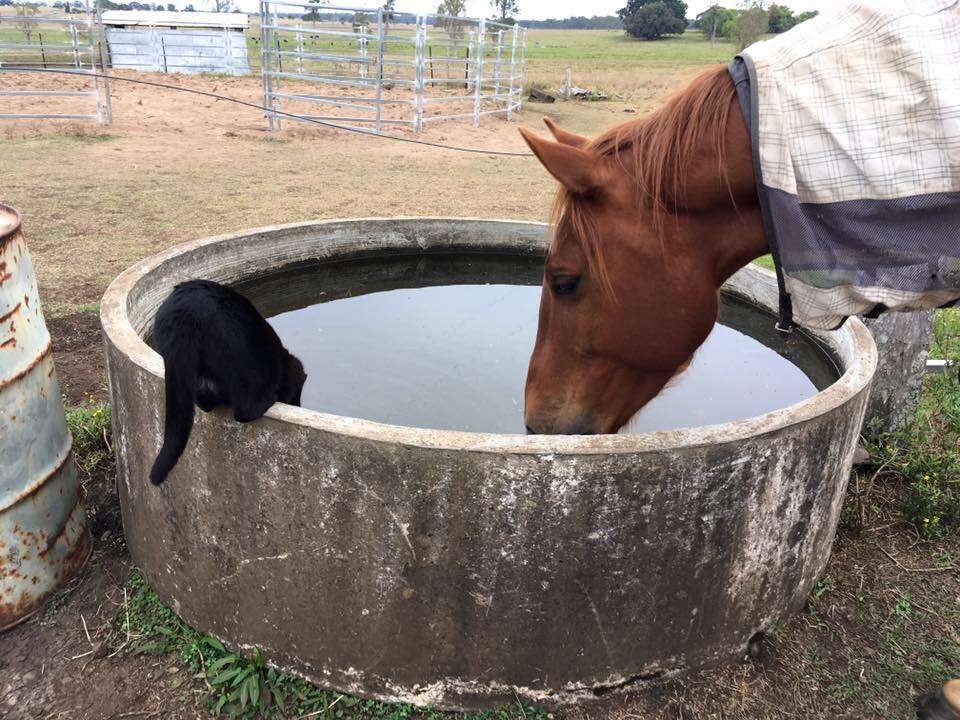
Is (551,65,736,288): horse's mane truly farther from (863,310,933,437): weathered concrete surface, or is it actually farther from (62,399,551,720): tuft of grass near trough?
(863,310,933,437): weathered concrete surface

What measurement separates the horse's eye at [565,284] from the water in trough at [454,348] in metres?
1.10

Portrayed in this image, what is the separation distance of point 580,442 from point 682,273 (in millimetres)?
463

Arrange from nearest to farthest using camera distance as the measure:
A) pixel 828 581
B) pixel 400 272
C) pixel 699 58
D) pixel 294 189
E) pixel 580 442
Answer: pixel 580 442 < pixel 828 581 < pixel 400 272 < pixel 294 189 < pixel 699 58

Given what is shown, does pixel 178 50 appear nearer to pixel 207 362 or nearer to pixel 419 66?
pixel 419 66

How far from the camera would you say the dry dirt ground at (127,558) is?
2.01 m

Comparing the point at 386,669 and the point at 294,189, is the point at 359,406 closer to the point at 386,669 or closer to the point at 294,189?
the point at 386,669

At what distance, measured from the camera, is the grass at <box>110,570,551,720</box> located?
75.6 inches

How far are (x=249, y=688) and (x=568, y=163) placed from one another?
166 cm

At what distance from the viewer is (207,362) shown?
1761 mm

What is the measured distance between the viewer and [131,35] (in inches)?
805

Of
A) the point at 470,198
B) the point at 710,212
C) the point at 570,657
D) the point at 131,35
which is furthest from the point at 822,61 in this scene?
the point at 131,35

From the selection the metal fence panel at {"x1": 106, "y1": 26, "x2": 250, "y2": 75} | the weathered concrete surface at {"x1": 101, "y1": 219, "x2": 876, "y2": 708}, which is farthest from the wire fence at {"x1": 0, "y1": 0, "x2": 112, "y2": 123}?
the weathered concrete surface at {"x1": 101, "y1": 219, "x2": 876, "y2": 708}

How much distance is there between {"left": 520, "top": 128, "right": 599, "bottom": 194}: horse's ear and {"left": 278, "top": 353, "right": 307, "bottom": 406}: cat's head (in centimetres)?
100

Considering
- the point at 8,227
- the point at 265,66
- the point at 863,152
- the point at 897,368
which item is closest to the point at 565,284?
the point at 863,152
